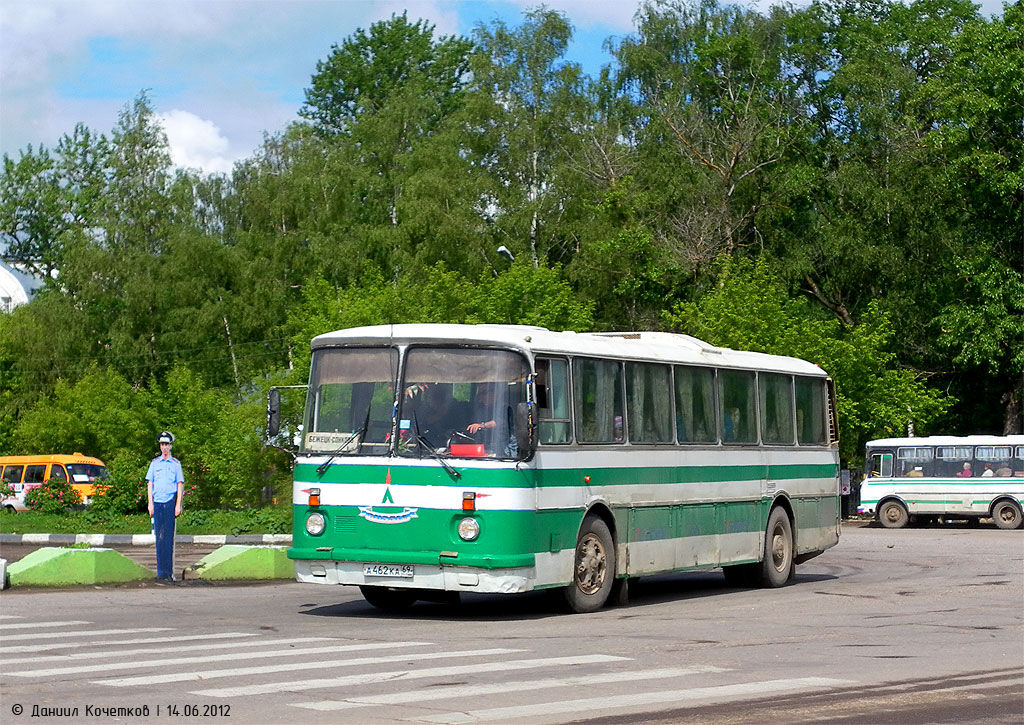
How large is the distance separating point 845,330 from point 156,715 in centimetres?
4907

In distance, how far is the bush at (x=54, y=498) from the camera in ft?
134

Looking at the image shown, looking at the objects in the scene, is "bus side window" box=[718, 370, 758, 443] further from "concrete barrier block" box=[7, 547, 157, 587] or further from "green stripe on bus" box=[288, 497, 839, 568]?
"concrete barrier block" box=[7, 547, 157, 587]

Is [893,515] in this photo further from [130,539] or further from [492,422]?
[492,422]

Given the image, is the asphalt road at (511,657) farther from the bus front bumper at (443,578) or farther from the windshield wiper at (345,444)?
the windshield wiper at (345,444)

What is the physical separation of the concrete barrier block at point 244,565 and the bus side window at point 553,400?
5.38 metres

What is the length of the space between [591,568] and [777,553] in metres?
5.10

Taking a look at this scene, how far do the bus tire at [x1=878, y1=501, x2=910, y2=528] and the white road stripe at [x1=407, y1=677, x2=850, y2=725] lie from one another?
116ft

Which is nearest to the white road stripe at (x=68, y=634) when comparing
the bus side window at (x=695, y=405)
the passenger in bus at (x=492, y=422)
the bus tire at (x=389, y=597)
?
the bus tire at (x=389, y=597)

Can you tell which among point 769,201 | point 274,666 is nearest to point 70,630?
point 274,666

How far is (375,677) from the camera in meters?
10.8

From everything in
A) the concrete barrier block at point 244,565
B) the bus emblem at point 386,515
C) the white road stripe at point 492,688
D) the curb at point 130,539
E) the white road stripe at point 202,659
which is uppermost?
the bus emblem at point 386,515

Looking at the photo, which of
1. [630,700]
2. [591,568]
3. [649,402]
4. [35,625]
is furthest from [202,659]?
[649,402]

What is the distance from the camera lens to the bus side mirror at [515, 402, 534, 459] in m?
15.5

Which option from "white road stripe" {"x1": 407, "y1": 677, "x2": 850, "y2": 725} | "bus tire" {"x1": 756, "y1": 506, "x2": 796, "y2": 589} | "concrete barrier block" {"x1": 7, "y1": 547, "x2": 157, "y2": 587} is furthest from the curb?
"white road stripe" {"x1": 407, "y1": 677, "x2": 850, "y2": 725}
